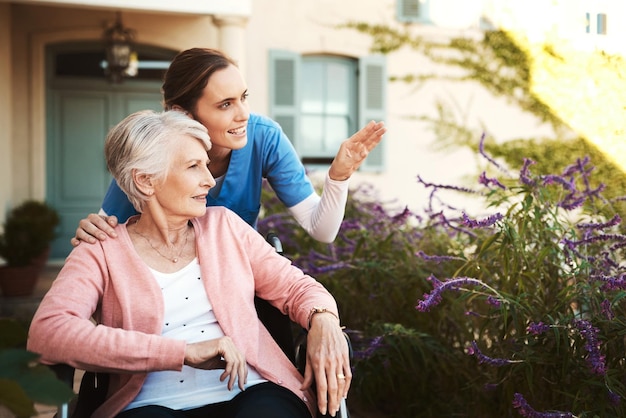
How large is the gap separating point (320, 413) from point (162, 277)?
20.1 inches

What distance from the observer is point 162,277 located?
1.86m

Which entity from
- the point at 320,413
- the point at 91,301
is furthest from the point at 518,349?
the point at 91,301

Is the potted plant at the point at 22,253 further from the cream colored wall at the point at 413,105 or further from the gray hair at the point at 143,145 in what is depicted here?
the gray hair at the point at 143,145

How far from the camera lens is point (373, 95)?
8.69m

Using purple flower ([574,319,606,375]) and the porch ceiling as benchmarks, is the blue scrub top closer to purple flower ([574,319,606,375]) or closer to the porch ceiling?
purple flower ([574,319,606,375])

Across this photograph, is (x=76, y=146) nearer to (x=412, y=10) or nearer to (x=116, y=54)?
(x=116, y=54)

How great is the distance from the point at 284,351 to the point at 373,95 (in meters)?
6.89

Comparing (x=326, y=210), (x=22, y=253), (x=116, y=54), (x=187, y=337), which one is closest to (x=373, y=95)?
(x=116, y=54)

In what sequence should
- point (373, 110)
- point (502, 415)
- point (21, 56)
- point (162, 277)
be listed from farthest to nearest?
1. point (373, 110)
2. point (21, 56)
3. point (502, 415)
4. point (162, 277)

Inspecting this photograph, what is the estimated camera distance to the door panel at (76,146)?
7977 millimetres

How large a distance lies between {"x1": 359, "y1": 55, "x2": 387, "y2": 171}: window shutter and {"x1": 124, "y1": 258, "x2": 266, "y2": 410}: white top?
6.83m

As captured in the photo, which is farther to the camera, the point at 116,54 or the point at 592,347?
the point at 116,54

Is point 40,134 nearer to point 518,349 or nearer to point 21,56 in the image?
point 21,56

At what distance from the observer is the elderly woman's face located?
6.23 feet
